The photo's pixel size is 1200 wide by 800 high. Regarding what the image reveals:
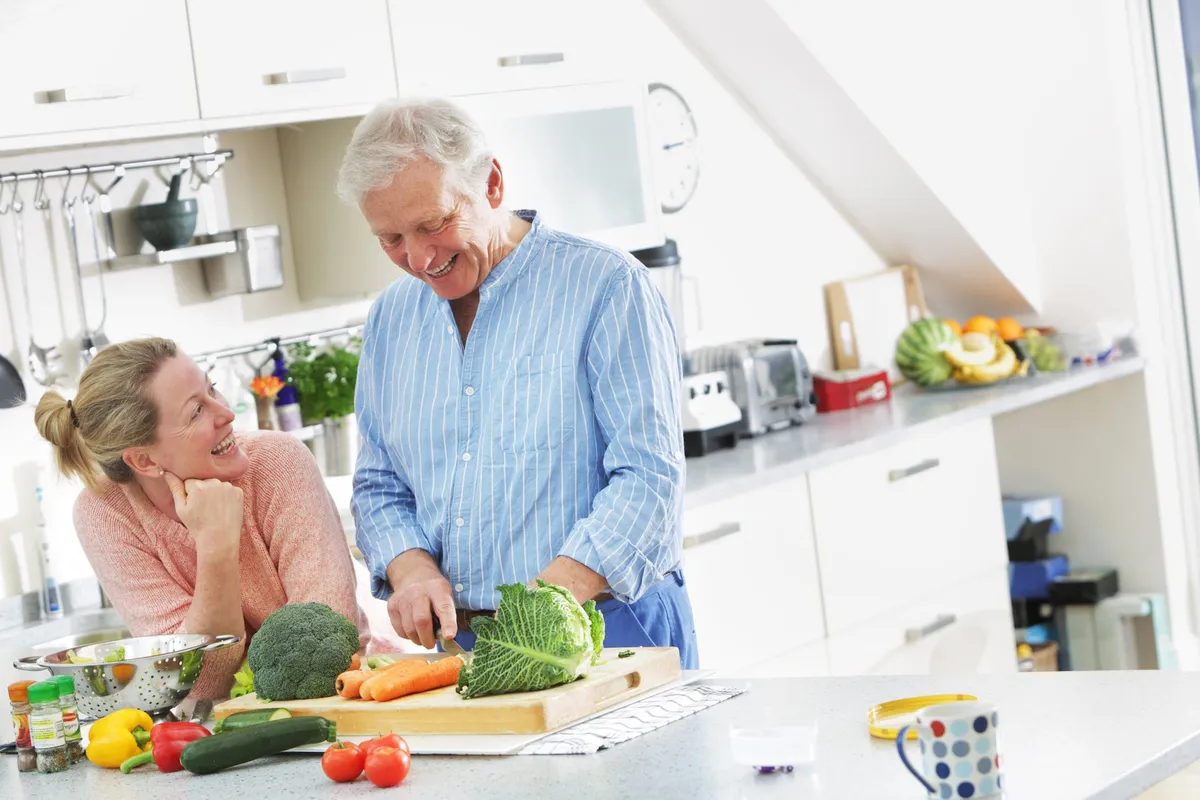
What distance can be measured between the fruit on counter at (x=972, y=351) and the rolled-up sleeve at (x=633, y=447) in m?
2.59

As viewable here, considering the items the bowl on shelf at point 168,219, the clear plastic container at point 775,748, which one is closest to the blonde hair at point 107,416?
the bowl on shelf at point 168,219

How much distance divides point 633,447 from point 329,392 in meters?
1.49

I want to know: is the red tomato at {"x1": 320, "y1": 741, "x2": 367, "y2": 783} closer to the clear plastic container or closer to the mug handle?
the clear plastic container

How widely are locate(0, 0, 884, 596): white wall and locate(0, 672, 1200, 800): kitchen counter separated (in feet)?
4.39

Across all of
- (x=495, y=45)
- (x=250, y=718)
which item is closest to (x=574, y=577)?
(x=250, y=718)

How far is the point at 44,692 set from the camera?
1.75 metres

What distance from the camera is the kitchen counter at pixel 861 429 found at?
341 cm

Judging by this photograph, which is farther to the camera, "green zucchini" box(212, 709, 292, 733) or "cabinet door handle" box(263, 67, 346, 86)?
"cabinet door handle" box(263, 67, 346, 86)

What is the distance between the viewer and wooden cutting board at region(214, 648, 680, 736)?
1.66 meters

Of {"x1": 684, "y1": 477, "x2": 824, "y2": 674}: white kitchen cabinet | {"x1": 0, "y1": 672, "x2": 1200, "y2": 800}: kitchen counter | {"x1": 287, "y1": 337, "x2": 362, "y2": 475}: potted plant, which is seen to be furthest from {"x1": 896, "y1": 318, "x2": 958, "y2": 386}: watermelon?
{"x1": 0, "y1": 672, "x2": 1200, "y2": 800}: kitchen counter

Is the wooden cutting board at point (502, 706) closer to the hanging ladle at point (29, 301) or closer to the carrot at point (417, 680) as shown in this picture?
the carrot at point (417, 680)

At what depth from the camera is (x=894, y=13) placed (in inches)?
173

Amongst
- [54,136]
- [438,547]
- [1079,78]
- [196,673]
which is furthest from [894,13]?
[196,673]

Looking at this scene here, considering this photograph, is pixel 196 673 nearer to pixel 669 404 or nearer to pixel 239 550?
pixel 239 550
